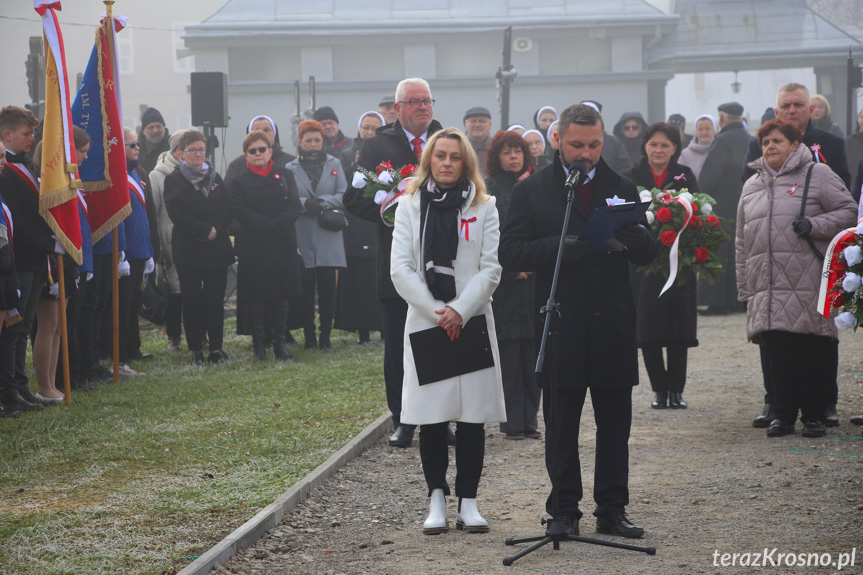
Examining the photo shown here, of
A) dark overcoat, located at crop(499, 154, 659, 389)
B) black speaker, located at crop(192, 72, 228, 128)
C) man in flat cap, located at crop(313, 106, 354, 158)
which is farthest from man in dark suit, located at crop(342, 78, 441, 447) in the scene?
black speaker, located at crop(192, 72, 228, 128)

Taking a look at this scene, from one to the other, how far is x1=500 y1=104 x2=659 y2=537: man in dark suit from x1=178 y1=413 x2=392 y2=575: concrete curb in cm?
152

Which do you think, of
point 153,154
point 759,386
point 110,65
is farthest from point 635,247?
point 153,154

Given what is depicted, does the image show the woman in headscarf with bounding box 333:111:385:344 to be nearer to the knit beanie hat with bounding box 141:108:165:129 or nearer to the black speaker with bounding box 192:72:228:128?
the knit beanie hat with bounding box 141:108:165:129

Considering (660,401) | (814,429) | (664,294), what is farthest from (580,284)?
(660,401)

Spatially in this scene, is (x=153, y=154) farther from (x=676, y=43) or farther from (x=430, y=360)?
(x=676, y=43)

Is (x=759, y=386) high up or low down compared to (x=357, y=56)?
down

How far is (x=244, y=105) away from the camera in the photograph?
118ft

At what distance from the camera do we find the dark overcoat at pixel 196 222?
1217 cm

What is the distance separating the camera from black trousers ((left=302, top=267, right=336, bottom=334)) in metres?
13.6

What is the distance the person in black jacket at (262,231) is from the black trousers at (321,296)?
2.98ft

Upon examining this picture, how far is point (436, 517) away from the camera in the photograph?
233 inches

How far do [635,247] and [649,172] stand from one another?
409 centimetres

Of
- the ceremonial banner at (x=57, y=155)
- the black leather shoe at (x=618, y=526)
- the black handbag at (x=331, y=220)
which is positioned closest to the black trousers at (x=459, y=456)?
the black leather shoe at (x=618, y=526)

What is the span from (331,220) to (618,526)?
8.14m
